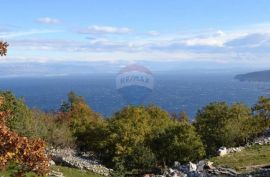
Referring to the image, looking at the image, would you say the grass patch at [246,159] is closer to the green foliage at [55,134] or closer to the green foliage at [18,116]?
the green foliage at [18,116]

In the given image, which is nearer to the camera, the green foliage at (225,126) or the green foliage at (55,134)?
the green foliage at (225,126)

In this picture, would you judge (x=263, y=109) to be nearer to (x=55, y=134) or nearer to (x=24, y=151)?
(x=55, y=134)

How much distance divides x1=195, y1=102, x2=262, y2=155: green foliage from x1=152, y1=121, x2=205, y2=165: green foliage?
4.96 meters

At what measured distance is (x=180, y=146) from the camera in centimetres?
5759

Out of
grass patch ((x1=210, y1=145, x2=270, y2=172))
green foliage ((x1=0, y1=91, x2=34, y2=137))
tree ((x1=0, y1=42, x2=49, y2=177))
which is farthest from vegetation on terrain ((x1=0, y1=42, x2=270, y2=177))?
tree ((x1=0, y1=42, x2=49, y2=177))

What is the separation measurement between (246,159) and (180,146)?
1168 centimetres

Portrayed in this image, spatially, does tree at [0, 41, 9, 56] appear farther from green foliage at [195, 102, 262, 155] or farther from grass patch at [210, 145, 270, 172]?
green foliage at [195, 102, 262, 155]

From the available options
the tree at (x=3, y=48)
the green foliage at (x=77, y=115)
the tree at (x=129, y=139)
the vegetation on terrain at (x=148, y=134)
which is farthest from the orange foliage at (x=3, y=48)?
the green foliage at (x=77, y=115)

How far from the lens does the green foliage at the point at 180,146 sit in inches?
2261

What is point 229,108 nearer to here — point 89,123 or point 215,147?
point 215,147

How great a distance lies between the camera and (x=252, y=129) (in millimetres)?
72250

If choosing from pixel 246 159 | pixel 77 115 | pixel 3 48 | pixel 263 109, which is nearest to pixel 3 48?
pixel 3 48

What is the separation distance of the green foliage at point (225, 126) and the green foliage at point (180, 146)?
4956mm

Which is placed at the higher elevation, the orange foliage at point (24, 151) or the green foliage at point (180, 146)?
the orange foliage at point (24, 151)
